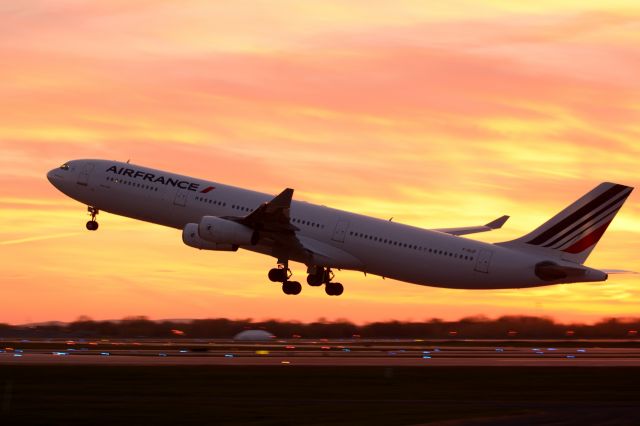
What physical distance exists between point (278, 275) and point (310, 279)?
300 centimetres

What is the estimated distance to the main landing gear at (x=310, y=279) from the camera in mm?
74562

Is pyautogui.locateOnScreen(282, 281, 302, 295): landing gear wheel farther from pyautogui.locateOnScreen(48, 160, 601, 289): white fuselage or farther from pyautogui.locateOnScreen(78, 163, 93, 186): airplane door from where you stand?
pyautogui.locateOnScreen(78, 163, 93, 186): airplane door

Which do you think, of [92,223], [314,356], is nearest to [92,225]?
Result: [92,223]

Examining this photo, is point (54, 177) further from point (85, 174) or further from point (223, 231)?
point (223, 231)

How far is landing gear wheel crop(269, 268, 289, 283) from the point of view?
74.8 meters

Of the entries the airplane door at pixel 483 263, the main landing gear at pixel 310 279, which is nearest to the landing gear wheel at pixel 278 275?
the main landing gear at pixel 310 279

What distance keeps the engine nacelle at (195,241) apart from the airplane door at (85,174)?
9638 mm

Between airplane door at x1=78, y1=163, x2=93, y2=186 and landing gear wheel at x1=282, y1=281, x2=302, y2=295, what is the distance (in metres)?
15.4

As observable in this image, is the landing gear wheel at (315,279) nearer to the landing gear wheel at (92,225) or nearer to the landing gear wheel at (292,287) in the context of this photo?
the landing gear wheel at (292,287)
